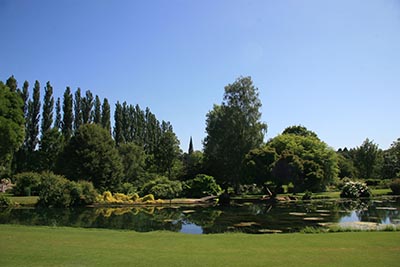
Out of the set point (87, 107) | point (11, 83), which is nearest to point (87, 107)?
point (87, 107)

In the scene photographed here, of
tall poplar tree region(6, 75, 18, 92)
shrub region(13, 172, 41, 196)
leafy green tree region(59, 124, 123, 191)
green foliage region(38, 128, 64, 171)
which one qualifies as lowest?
shrub region(13, 172, 41, 196)

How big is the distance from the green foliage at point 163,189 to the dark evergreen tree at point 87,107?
26.1 meters

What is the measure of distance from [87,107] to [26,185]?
24.8 m

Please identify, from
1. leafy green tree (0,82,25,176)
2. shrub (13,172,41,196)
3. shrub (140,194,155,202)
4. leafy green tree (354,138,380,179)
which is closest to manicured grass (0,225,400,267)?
shrub (140,194,155,202)

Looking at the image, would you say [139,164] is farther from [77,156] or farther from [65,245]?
[65,245]

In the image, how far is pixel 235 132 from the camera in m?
49.1

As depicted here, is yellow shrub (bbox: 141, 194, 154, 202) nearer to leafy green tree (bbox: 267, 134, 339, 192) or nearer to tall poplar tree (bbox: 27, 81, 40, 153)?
leafy green tree (bbox: 267, 134, 339, 192)

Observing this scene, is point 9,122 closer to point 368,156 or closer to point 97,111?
point 97,111

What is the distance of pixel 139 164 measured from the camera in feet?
176

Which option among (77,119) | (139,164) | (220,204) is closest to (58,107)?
(77,119)

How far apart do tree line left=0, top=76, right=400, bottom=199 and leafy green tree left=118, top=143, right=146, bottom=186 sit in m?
0.15

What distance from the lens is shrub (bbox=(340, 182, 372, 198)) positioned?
133 ft

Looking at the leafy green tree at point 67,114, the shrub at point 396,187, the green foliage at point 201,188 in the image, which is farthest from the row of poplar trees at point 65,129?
the shrub at point 396,187

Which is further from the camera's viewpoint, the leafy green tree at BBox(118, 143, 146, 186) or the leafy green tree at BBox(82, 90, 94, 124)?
the leafy green tree at BBox(82, 90, 94, 124)
